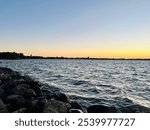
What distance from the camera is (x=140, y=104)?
46.5ft

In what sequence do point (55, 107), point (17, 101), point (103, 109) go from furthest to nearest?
point (17, 101) < point (103, 109) < point (55, 107)

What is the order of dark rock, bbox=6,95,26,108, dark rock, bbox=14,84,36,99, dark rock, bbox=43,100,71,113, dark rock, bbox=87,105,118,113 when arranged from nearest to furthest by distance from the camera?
1. dark rock, bbox=43,100,71,113
2. dark rock, bbox=87,105,118,113
3. dark rock, bbox=6,95,26,108
4. dark rock, bbox=14,84,36,99

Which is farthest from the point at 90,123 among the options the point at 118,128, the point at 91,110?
the point at 91,110

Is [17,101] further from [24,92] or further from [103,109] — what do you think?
[103,109]

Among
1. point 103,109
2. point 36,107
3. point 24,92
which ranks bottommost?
point 103,109

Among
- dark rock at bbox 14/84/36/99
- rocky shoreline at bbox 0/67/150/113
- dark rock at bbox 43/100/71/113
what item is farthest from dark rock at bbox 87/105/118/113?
dark rock at bbox 14/84/36/99

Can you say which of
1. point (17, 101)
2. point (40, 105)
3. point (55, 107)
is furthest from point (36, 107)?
point (17, 101)

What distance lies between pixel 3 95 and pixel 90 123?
6.85m

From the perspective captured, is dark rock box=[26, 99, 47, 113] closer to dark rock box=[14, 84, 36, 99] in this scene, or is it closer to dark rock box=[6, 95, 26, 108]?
dark rock box=[6, 95, 26, 108]

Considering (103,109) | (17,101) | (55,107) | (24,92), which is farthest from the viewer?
(24,92)

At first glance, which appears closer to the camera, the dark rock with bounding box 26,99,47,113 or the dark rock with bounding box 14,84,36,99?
the dark rock with bounding box 26,99,47,113

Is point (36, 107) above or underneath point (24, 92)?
underneath

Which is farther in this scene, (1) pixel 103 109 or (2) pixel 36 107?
(1) pixel 103 109

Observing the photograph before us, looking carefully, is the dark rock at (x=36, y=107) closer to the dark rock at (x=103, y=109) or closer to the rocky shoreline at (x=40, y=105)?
the rocky shoreline at (x=40, y=105)
